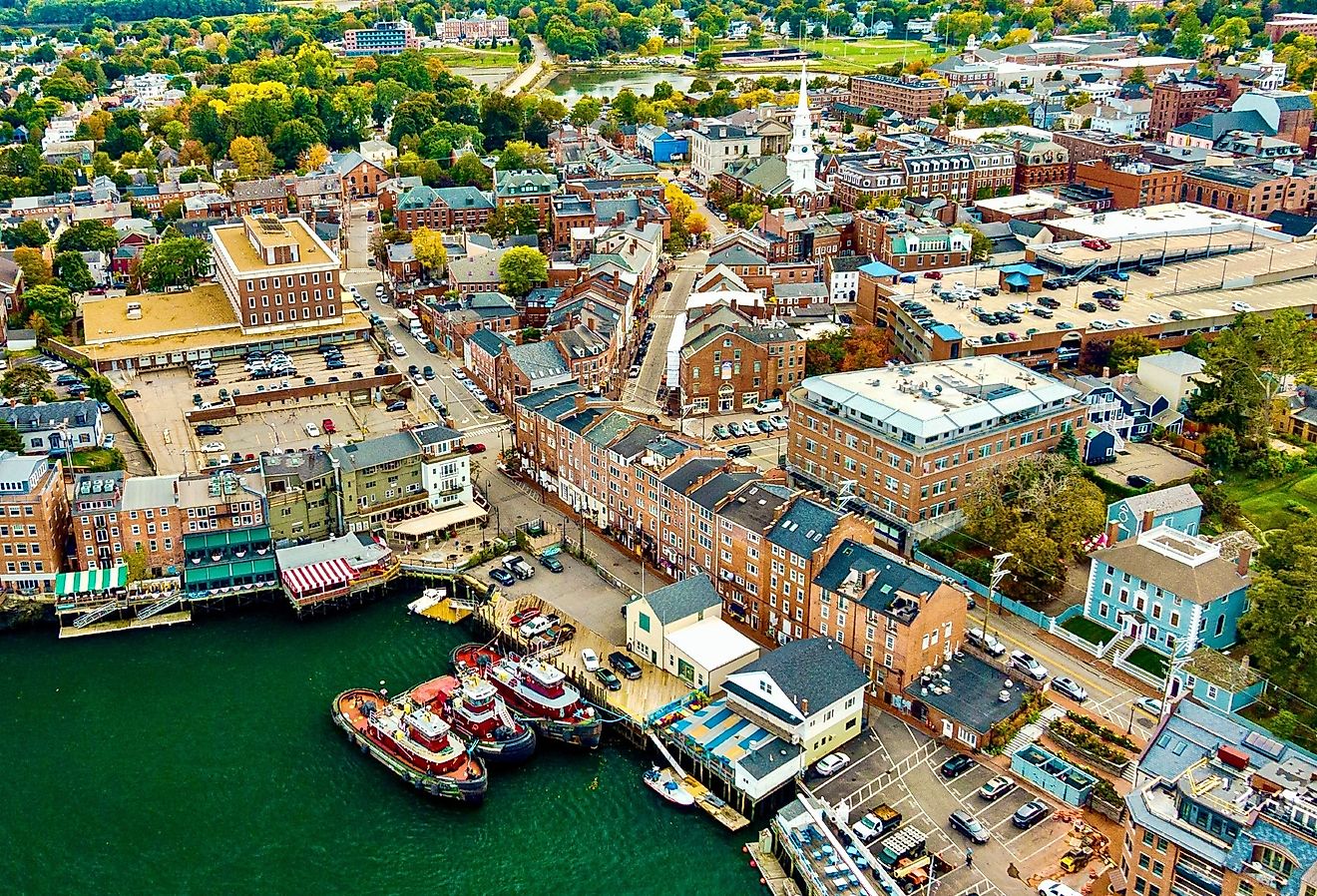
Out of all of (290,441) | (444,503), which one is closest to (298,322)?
(290,441)

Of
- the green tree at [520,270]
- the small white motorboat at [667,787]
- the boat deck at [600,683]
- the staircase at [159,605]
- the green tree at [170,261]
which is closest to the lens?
the small white motorboat at [667,787]

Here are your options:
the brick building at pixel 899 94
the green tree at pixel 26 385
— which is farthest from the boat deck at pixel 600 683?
the brick building at pixel 899 94

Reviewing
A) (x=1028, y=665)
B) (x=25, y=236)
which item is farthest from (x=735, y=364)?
(x=25, y=236)

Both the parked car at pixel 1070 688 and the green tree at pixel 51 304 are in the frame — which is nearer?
the parked car at pixel 1070 688

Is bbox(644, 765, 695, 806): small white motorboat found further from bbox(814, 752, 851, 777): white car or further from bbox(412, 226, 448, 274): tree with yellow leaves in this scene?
bbox(412, 226, 448, 274): tree with yellow leaves

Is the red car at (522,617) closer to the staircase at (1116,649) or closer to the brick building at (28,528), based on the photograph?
the brick building at (28,528)

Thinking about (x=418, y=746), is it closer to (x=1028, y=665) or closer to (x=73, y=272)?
(x=1028, y=665)
